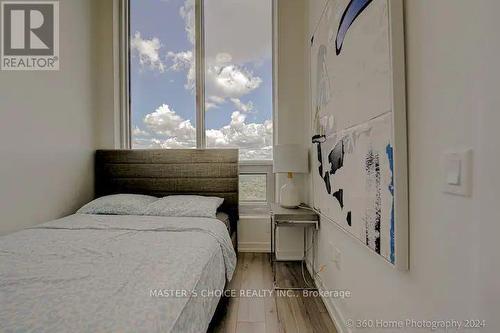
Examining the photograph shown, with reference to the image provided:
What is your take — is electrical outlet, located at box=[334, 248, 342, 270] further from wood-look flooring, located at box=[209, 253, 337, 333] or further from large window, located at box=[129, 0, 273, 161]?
large window, located at box=[129, 0, 273, 161]

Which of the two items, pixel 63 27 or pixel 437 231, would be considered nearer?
pixel 437 231

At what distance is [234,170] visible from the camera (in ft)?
9.22

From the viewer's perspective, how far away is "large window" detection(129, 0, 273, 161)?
3160 millimetres

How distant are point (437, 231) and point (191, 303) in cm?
91

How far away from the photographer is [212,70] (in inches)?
126

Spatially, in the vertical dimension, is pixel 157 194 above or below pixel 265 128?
below

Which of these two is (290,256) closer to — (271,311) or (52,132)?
(271,311)

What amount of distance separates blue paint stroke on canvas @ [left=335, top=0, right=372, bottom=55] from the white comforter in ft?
4.71

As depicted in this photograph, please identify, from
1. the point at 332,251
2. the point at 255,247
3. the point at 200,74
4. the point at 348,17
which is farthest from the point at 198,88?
the point at 332,251

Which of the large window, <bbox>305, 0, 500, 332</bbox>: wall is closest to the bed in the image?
<bbox>305, 0, 500, 332</bbox>: wall

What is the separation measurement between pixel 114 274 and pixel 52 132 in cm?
192

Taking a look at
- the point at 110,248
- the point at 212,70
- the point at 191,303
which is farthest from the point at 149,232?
the point at 212,70

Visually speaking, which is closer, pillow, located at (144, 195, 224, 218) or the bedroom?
the bedroom

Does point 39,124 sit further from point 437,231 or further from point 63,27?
point 437,231
